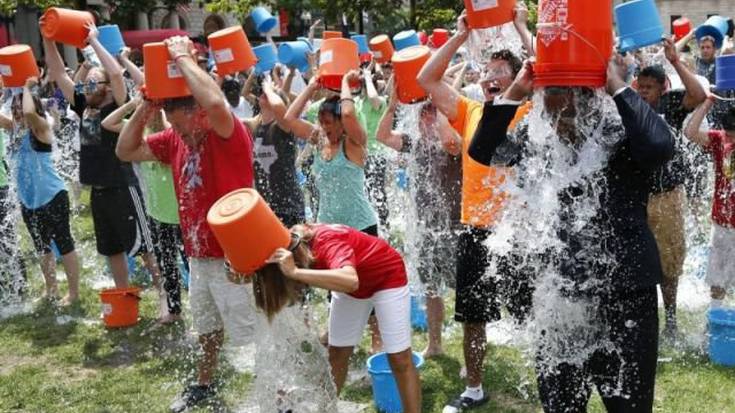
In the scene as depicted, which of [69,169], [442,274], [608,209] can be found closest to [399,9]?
[69,169]

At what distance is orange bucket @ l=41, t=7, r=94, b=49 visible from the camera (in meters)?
5.26

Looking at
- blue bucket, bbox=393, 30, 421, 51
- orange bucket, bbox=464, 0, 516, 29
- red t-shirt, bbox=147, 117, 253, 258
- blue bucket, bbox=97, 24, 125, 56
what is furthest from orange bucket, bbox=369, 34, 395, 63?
orange bucket, bbox=464, 0, 516, 29

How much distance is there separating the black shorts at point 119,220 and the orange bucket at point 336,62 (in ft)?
7.52

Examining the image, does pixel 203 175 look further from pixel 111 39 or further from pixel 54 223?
pixel 111 39

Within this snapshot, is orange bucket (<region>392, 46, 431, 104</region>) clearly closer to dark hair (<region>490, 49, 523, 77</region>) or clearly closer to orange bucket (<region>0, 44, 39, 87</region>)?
dark hair (<region>490, 49, 523, 77</region>)

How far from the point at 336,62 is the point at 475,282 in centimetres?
188

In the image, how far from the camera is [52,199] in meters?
6.86

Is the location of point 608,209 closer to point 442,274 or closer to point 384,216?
point 442,274

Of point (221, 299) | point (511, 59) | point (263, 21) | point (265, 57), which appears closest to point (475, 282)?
point (511, 59)

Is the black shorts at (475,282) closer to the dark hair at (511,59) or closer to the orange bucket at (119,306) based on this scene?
the dark hair at (511,59)

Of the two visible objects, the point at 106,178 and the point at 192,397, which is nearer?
the point at 192,397

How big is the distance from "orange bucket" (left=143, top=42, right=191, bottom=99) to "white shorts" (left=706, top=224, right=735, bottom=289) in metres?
3.60

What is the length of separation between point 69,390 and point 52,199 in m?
2.22

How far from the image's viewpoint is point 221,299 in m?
4.52
